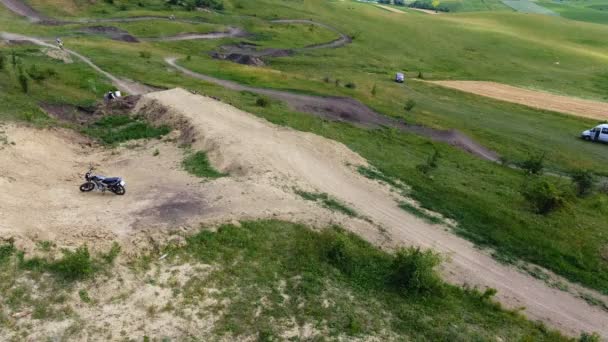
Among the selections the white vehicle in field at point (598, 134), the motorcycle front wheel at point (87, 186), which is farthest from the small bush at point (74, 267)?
the white vehicle in field at point (598, 134)

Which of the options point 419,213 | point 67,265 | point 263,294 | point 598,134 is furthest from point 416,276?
point 598,134

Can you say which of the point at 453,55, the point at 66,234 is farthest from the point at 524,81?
the point at 66,234

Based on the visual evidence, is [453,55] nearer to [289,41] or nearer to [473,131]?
[289,41]

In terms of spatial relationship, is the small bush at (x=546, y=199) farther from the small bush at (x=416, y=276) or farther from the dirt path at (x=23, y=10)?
the dirt path at (x=23, y=10)

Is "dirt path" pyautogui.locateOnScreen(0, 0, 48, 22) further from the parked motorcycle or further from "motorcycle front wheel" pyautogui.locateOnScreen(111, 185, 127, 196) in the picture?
"motorcycle front wheel" pyautogui.locateOnScreen(111, 185, 127, 196)

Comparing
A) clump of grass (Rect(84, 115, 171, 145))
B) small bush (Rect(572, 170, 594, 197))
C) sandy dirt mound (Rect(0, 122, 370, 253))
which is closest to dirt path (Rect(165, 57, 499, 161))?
small bush (Rect(572, 170, 594, 197))
